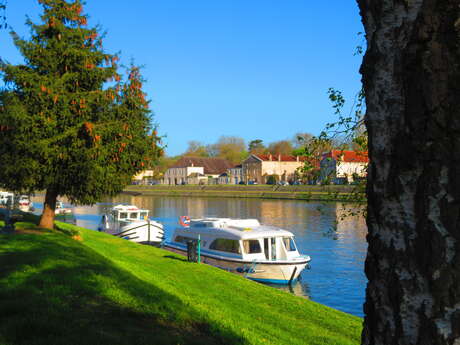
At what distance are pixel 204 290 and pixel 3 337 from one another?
7.62 meters

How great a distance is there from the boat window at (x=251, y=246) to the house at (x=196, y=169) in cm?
12983

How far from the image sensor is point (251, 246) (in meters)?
23.5

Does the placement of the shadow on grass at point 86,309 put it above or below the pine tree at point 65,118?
below

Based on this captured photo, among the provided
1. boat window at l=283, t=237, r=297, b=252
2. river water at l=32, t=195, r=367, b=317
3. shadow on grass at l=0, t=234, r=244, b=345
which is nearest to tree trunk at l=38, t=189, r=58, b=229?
shadow on grass at l=0, t=234, r=244, b=345

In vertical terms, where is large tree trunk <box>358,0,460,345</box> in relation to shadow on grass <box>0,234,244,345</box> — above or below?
above

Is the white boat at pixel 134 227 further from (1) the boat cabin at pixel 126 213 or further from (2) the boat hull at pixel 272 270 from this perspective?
(2) the boat hull at pixel 272 270

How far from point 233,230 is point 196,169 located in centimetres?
13523

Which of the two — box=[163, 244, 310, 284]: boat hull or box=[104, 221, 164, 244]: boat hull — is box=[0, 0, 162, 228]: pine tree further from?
box=[104, 221, 164, 244]: boat hull

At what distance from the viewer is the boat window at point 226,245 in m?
23.6

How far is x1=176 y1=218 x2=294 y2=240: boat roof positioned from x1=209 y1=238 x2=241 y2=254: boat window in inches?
10.1

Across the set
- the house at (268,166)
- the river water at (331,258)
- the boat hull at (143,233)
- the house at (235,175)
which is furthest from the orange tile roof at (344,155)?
the house at (235,175)

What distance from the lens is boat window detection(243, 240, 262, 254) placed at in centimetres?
2333

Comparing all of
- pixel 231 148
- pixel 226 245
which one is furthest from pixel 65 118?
pixel 231 148

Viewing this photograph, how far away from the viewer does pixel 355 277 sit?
23.3 m
